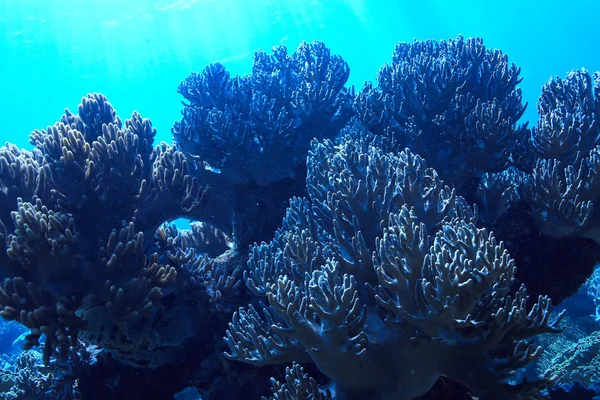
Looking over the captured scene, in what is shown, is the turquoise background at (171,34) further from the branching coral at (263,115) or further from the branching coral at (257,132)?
the branching coral at (257,132)

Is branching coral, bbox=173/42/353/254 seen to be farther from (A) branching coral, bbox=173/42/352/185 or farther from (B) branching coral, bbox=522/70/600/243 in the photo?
(B) branching coral, bbox=522/70/600/243

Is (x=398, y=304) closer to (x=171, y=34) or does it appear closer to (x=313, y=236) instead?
(x=313, y=236)

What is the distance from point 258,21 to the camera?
43469 millimetres

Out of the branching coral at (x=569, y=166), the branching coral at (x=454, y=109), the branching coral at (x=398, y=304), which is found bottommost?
the branching coral at (x=398, y=304)

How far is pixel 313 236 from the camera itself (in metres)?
3.99

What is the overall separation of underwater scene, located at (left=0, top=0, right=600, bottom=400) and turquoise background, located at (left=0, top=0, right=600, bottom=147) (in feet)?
120

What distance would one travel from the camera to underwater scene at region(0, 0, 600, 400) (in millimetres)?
2920

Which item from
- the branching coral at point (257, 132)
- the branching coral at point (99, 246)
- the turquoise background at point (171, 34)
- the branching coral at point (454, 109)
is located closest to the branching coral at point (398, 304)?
the branching coral at point (99, 246)

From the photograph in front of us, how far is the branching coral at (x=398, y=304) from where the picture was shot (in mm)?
2732

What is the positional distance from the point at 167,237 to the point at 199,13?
132ft

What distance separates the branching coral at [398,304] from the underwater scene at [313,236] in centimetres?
1

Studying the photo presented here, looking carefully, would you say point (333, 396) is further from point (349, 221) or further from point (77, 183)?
point (77, 183)

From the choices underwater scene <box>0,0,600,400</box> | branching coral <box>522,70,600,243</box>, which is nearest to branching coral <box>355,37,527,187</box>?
underwater scene <box>0,0,600,400</box>

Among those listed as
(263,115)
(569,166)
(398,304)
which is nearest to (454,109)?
(569,166)
